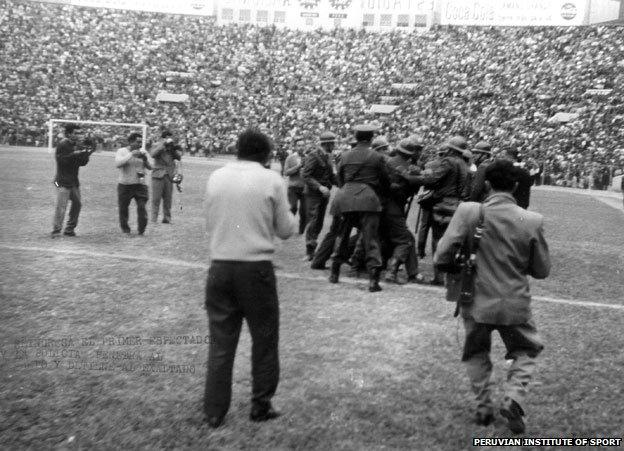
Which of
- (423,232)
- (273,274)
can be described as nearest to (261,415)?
(273,274)

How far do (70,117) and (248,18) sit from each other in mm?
15432

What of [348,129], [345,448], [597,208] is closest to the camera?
[345,448]

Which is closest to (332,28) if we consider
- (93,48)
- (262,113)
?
(262,113)

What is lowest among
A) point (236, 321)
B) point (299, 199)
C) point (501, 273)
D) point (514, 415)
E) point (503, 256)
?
point (514, 415)

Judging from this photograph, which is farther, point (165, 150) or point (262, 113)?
point (262, 113)

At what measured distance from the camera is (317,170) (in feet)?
32.9

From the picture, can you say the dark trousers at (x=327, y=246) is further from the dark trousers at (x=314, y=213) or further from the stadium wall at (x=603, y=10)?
the stadium wall at (x=603, y=10)

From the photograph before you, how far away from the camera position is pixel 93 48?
4328 centimetres

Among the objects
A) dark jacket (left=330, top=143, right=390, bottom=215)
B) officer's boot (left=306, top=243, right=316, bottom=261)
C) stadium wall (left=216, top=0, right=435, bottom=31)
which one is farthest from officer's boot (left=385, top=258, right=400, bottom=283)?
stadium wall (left=216, top=0, right=435, bottom=31)

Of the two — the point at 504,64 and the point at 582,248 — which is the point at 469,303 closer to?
the point at 582,248

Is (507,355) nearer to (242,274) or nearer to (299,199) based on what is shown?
(242,274)
